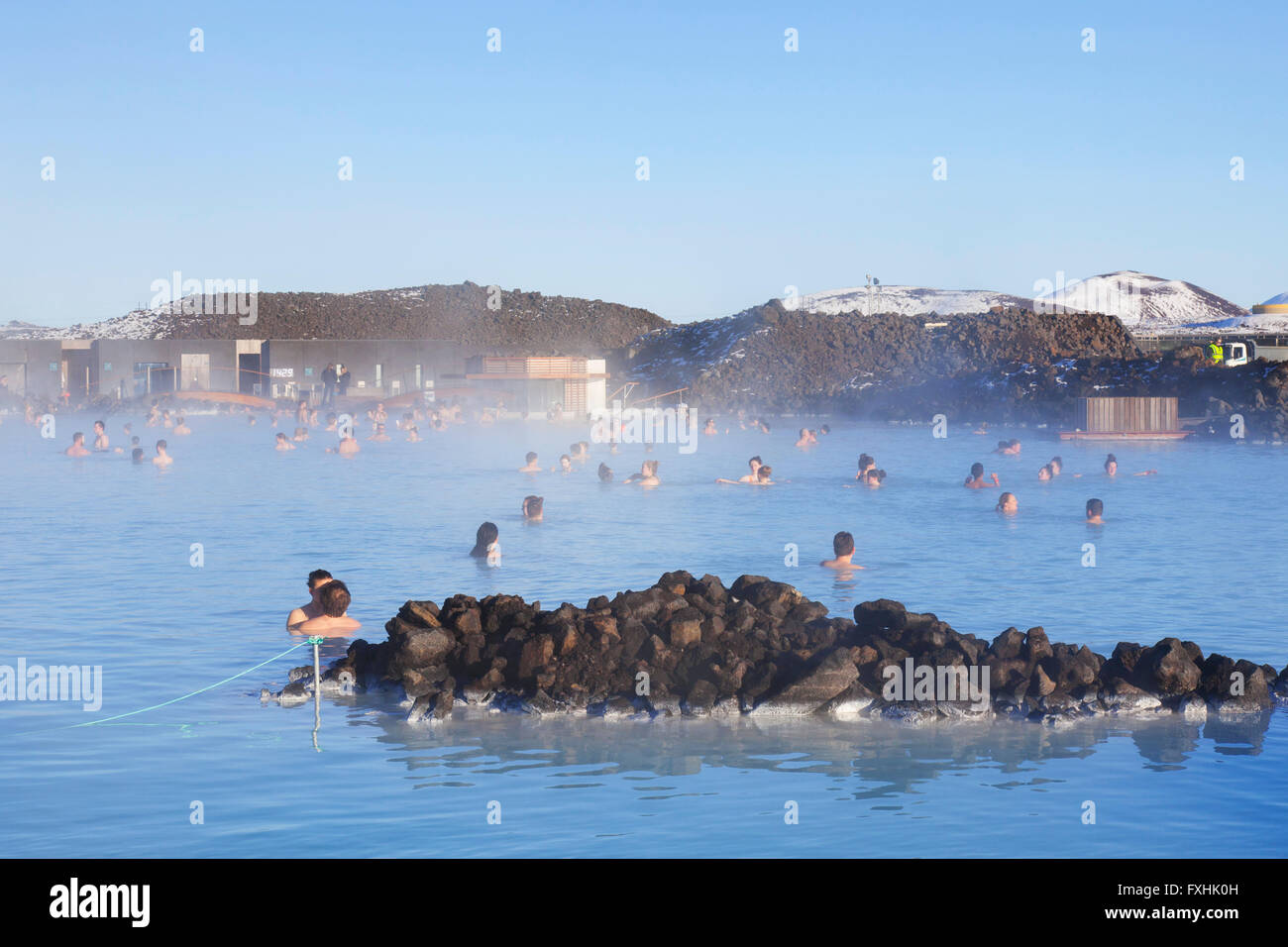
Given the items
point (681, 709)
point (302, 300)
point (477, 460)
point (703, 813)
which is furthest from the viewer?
point (302, 300)

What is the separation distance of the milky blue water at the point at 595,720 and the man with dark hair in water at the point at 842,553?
205mm

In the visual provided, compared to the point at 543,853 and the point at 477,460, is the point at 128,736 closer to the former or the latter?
the point at 543,853

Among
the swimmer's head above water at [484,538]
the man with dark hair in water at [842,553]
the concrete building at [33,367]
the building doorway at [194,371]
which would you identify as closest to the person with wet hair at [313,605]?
the swimmer's head above water at [484,538]

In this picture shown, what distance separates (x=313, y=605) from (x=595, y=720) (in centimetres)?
421

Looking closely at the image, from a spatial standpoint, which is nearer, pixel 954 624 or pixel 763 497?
pixel 954 624

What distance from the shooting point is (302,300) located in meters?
184

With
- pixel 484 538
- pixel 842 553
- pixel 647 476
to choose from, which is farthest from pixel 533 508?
pixel 842 553

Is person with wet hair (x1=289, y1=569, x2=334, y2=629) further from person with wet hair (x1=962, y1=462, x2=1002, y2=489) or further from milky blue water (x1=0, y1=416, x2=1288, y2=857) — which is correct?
person with wet hair (x1=962, y1=462, x2=1002, y2=489)

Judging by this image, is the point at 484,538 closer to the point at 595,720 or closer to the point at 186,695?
the point at 186,695

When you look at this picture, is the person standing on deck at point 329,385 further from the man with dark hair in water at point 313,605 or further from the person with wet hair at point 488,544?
the man with dark hair in water at point 313,605

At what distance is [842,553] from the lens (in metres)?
17.1

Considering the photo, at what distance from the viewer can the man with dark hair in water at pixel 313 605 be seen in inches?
504
